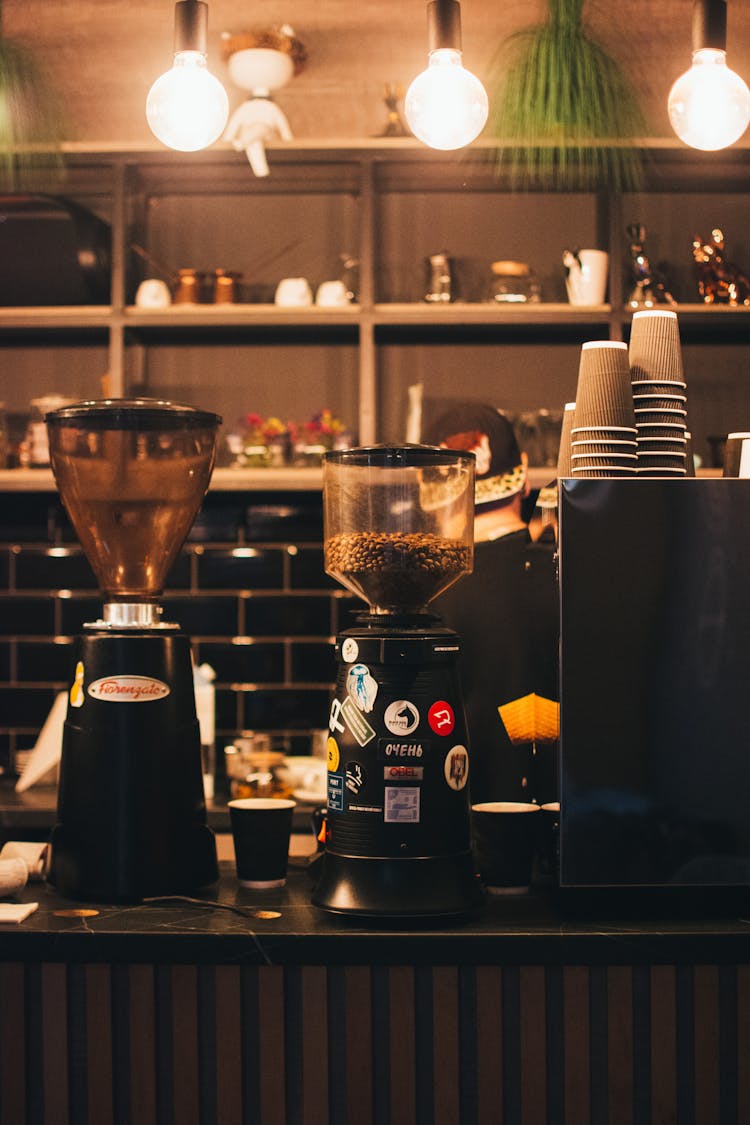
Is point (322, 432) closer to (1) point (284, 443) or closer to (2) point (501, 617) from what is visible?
(1) point (284, 443)

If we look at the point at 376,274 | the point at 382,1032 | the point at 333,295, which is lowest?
the point at 382,1032

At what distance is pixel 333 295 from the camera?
305cm

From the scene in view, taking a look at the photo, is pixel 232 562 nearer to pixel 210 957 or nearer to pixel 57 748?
pixel 57 748

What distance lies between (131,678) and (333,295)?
1.86 meters

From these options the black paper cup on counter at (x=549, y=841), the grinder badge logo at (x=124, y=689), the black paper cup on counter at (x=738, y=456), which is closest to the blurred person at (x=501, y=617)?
the black paper cup on counter at (x=549, y=841)

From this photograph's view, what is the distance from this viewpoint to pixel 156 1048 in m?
1.25

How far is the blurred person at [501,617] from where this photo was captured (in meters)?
1.70

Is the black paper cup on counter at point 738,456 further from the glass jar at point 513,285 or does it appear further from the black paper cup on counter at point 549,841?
the glass jar at point 513,285

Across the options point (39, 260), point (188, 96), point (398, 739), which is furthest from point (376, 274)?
point (398, 739)

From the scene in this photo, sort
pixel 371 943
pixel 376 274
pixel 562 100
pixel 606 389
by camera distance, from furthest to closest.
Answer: pixel 376 274 < pixel 562 100 < pixel 606 389 < pixel 371 943

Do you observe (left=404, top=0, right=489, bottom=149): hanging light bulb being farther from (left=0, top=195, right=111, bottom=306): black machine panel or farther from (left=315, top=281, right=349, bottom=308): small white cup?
(left=0, top=195, right=111, bottom=306): black machine panel

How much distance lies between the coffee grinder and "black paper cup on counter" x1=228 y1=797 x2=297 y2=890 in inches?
1.6

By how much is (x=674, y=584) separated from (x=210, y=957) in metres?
0.64

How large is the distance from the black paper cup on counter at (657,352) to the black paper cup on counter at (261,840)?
67cm
